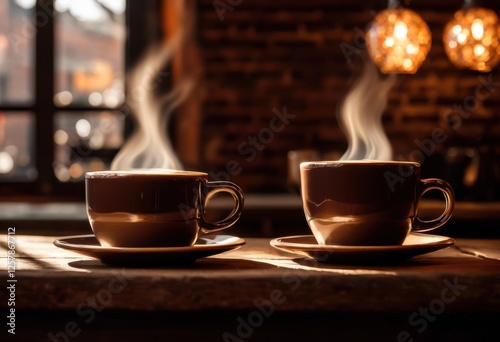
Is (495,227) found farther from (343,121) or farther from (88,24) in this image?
(88,24)

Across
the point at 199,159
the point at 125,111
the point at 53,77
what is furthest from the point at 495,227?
→ the point at 53,77

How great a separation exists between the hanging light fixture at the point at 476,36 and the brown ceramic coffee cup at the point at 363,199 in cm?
221

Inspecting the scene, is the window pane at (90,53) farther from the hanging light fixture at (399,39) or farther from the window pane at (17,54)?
the hanging light fixture at (399,39)

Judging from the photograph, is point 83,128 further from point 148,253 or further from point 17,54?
point 148,253

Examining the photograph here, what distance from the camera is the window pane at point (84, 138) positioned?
14.3 ft

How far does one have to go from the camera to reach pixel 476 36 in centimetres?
297

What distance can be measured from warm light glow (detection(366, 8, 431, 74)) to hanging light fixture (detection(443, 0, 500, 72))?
0.13 metres

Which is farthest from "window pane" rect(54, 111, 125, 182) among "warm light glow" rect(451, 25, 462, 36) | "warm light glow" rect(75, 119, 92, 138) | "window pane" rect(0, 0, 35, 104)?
"warm light glow" rect(451, 25, 462, 36)

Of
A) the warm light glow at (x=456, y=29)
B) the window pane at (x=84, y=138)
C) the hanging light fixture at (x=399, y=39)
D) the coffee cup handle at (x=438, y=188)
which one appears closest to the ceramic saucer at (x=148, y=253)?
the coffee cup handle at (x=438, y=188)

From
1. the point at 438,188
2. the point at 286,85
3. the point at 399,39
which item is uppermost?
the point at 399,39

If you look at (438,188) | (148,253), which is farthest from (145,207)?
(438,188)

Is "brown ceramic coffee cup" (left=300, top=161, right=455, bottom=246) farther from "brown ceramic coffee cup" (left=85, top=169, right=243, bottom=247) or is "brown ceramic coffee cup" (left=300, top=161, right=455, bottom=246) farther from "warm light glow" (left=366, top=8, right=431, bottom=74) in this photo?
"warm light glow" (left=366, top=8, right=431, bottom=74)

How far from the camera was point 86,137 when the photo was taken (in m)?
4.37

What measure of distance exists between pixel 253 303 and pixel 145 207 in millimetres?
180
